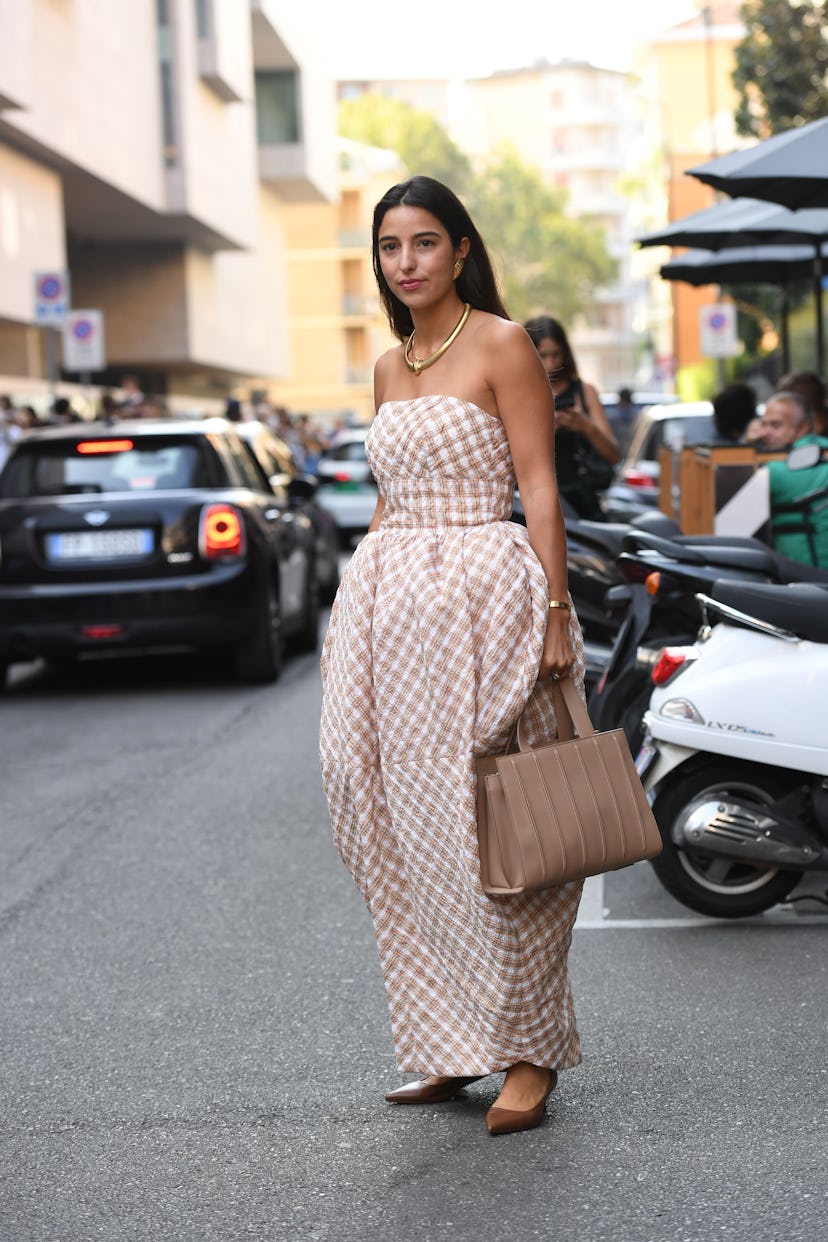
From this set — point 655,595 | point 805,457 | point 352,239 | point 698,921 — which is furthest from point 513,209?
point 698,921

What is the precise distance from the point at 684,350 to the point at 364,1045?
6086 centimetres

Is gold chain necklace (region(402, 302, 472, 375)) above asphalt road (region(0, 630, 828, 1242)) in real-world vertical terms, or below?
above

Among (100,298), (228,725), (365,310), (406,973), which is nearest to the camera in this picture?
(406,973)

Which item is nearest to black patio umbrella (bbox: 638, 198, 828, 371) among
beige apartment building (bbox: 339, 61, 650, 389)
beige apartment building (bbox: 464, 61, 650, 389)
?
beige apartment building (bbox: 339, 61, 650, 389)

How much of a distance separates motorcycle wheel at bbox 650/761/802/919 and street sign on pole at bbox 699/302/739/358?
24.8 metres

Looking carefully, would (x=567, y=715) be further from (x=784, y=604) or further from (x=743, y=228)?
(x=743, y=228)

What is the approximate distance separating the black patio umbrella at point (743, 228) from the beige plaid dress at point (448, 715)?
7.75m

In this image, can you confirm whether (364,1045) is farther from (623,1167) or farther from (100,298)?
(100,298)

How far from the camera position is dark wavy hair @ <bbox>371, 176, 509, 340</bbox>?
173 inches

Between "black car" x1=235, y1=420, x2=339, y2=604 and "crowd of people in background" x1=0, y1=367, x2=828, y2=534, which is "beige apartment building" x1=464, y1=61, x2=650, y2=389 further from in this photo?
"crowd of people in background" x1=0, y1=367, x2=828, y2=534

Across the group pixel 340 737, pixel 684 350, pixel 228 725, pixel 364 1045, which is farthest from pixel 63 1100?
pixel 684 350

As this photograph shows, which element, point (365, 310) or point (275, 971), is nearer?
point (275, 971)

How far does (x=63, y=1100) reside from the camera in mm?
4699

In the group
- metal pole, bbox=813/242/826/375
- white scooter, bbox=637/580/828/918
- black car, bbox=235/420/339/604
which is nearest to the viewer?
white scooter, bbox=637/580/828/918
